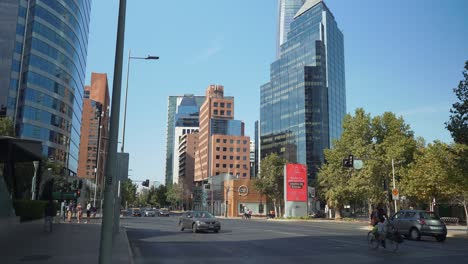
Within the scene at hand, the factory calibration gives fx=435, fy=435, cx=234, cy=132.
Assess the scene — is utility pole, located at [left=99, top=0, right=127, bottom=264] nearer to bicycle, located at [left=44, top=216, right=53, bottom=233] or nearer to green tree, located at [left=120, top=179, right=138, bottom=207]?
bicycle, located at [left=44, top=216, right=53, bottom=233]

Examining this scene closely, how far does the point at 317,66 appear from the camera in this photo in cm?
13525

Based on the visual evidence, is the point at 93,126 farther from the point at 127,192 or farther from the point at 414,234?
the point at 414,234

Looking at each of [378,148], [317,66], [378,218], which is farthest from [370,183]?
[317,66]

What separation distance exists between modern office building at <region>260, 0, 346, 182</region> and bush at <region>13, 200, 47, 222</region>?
10978 centimetres

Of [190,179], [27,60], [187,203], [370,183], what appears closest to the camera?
[370,183]

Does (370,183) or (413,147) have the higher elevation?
(413,147)

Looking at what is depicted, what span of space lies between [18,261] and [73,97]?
Result: 77382 mm

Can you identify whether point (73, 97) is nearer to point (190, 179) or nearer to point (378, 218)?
point (378, 218)

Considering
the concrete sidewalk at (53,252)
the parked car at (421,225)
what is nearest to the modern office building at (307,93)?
the parked car at (421,225)

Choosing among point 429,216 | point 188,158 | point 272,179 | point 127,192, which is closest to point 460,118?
point 429,216

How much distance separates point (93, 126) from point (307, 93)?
68.5 m

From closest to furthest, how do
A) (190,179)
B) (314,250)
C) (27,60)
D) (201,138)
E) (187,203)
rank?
(314,250) → (27,60) → (187,203) → (201,138) → (190,179)

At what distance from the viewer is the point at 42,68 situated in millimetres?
70750

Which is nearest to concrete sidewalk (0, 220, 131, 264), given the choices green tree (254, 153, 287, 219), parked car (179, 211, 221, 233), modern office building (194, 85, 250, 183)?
parked car (179, 211, 221, 233)
